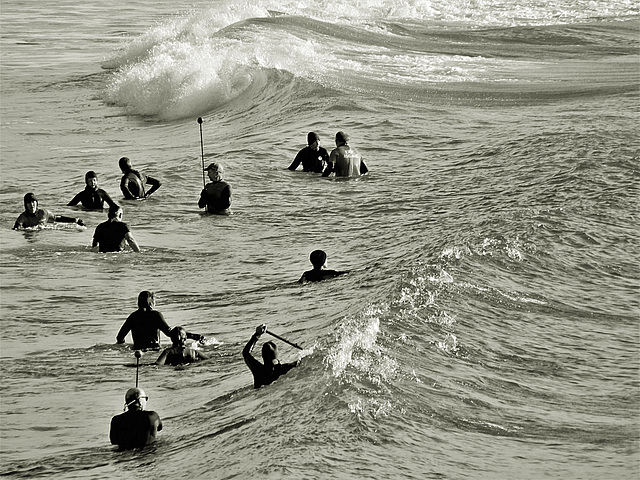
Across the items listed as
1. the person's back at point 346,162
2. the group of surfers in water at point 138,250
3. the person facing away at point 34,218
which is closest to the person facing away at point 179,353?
the group of surfers in water at point 138,250

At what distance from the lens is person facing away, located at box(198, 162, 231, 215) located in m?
18.7

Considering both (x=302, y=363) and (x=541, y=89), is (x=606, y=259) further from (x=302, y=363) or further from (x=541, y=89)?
(x=541, y=89)

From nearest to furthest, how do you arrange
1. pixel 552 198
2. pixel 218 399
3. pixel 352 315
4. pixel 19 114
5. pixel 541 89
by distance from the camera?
pixel 218 399 < pixel 352 315 < pixel 552 198 < pixel 541 89 < pixel 19 114

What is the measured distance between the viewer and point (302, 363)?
441 inches

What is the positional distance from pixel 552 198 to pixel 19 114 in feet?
56.1

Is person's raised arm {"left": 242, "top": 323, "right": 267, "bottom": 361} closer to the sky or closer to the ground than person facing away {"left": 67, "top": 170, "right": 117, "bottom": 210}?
closer to the ground

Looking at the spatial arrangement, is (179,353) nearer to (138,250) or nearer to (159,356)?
(159,356)

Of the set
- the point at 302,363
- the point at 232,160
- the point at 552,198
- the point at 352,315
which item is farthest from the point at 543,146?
the point at 302,363

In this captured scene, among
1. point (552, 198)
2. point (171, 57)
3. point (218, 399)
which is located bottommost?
point (218, 399)

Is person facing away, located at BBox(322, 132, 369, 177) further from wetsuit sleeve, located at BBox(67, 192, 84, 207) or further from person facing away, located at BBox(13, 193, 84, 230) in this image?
person facing away, located at BBox(13, 193, 84, 230)

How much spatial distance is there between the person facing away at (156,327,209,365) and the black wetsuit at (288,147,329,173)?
9357 mm

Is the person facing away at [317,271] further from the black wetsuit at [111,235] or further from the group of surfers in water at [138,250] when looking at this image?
the black wetsuit at [111,235]

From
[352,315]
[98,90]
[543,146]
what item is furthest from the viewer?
[98,90]

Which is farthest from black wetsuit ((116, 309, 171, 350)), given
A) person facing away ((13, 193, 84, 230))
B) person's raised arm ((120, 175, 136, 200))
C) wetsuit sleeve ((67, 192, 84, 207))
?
person's raised arm ((120, 175, 136, 200))
